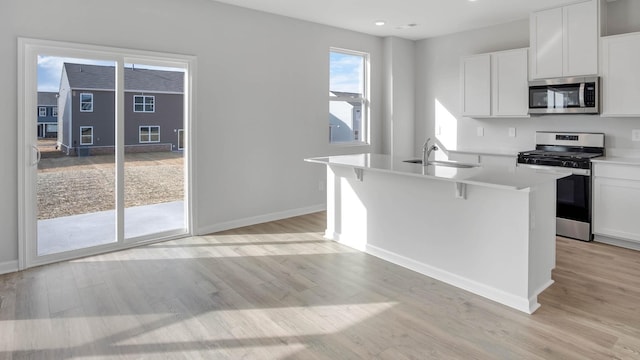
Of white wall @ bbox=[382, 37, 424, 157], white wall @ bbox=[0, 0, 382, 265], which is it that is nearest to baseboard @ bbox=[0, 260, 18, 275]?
white wall @ bbox=[0, 0, 382, 265]

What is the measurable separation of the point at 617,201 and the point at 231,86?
4.26 m

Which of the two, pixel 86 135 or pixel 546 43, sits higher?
pixel 546 43

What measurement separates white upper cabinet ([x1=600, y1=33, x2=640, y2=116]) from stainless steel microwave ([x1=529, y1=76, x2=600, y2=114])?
0.31ft

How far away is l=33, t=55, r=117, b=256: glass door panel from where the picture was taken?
3609mm

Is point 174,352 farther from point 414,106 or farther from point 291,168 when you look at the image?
point 414,106

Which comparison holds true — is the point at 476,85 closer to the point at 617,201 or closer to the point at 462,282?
the point at 617,201

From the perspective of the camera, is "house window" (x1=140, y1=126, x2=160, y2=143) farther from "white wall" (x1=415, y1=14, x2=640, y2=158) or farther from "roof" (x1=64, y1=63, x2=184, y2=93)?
"white wall" (x1=415, y1=14, x2=640, y2=158)

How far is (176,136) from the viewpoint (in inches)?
173

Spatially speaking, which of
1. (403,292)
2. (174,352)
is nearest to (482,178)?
(403,292)

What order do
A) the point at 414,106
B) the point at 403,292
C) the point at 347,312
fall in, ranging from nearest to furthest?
the point at 347,312 → the point at 403,292 → the point at 414,106

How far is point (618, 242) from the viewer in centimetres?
416

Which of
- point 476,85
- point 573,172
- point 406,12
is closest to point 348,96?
point 406,12

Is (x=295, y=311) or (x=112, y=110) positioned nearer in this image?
(x=295, y=311)

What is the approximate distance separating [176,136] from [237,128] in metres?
0.72
